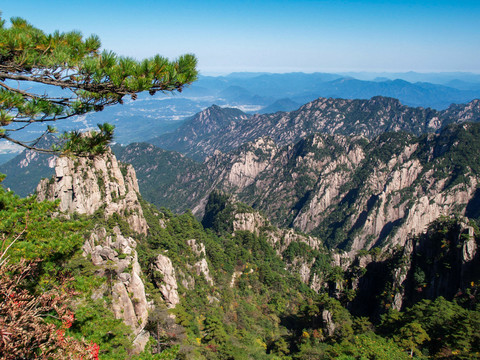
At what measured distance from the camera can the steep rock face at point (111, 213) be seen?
27.1 meters

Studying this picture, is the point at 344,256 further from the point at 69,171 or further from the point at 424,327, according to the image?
the point at 69,171

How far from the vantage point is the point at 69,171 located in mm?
53969

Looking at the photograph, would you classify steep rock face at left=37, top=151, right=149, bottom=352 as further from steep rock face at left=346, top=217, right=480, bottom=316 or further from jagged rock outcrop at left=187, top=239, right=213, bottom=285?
steep rock face at left=346, top=217, right=480, bottom=316

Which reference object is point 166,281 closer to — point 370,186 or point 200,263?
point 200,263

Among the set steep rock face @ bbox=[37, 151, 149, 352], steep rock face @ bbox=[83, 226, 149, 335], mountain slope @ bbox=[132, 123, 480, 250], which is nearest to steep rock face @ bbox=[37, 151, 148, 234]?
steep rock face @ bbox=[37, 151, 149, 352]

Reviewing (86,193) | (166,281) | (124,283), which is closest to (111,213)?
(86,193)

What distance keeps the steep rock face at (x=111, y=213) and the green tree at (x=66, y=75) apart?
20.0 meters

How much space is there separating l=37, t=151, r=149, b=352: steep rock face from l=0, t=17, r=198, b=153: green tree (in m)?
20.0

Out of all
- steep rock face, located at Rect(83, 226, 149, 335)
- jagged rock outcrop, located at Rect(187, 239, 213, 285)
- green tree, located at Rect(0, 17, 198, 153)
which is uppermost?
green tree, located at Rect(0, 17, 198, 153)

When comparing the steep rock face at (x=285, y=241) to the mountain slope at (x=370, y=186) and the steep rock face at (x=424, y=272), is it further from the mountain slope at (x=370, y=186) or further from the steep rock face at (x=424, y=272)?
the mountain slope at (x=370, y=186)

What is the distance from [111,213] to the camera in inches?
2048

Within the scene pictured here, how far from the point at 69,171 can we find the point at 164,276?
2873cm

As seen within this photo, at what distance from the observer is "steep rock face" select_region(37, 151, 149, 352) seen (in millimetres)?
27125

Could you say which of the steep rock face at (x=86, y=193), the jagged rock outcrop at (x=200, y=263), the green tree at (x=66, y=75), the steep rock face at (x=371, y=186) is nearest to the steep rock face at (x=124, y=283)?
the green tree at (x=66, y=75)
